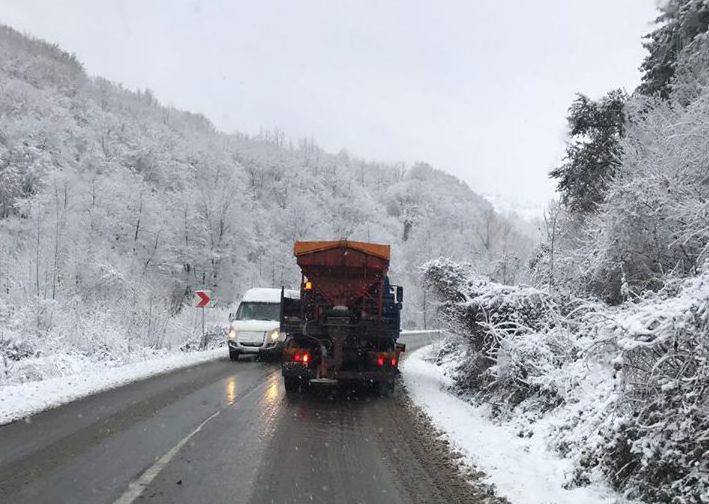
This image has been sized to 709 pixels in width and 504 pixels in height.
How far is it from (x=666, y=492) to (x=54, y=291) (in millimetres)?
20452

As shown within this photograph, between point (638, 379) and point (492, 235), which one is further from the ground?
point (492, 235)

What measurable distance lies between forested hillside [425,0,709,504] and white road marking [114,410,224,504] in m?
4.38

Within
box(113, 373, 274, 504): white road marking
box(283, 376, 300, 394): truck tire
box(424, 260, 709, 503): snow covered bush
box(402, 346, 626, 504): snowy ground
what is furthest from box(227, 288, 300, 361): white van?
box(424, 260, 709, 503): snow covered bush

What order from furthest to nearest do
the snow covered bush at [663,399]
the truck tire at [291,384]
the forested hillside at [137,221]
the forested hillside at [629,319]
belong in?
the forested hillside at [137,221], the truck tire at [291,384], the forested hillside at [629,319], the snow covered bush at [663,399]

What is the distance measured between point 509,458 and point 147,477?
167 inches

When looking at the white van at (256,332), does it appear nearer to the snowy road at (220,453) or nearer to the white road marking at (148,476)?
the snowy road at (220,453)

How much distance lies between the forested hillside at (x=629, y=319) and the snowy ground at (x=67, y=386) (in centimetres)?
784

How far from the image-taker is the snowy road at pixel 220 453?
5.79m

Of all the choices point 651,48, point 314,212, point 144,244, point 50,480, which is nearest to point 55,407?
point 50,480

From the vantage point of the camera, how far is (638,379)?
18.3 feet

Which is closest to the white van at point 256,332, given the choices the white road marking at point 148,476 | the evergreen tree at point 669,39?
the white road marking at point 148,476

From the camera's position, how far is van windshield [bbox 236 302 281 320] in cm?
2070

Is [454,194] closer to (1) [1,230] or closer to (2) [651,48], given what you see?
(1) [1,230]

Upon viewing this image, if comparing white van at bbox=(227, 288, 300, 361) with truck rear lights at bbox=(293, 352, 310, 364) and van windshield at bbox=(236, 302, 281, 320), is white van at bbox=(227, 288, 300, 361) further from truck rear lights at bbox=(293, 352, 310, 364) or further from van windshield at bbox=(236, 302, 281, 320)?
truck rear lights at bbox=(293, 352, 310, 364)
